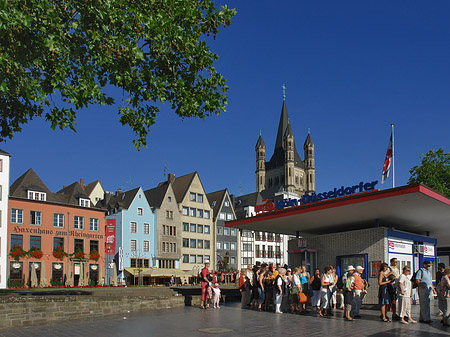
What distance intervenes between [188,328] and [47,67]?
7693 mm

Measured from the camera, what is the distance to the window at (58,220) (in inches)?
2330

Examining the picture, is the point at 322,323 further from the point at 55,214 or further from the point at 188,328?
the point at 55,214

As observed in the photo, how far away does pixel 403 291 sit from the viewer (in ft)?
48.4

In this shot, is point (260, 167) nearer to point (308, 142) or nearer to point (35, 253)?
point (308, 142)

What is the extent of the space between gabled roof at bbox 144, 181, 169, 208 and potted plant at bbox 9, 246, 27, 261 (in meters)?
22.6

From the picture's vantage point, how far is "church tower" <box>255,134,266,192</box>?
16725 cm

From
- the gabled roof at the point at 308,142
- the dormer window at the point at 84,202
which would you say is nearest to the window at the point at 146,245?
the dormer window at the point at 84,202

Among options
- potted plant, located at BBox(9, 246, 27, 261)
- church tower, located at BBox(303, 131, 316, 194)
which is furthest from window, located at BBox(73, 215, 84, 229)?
church tower, located at BBox(303, 131, 316, 194)

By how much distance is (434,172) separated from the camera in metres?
47.8

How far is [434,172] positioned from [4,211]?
43.0 metres

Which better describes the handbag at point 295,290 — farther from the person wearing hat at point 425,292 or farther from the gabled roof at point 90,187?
the gabled roof at point 90,187

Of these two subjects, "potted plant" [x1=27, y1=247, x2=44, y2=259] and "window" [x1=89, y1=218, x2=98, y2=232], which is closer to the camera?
"potted plant" [x1=27, y1=247, x2=44, y2=259]

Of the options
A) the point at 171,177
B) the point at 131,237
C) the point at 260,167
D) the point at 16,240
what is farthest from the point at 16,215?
the point at 260,167

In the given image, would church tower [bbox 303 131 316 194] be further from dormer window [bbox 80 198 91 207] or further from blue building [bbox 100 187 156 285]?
dormer window [bbox 80 198 91 207]
